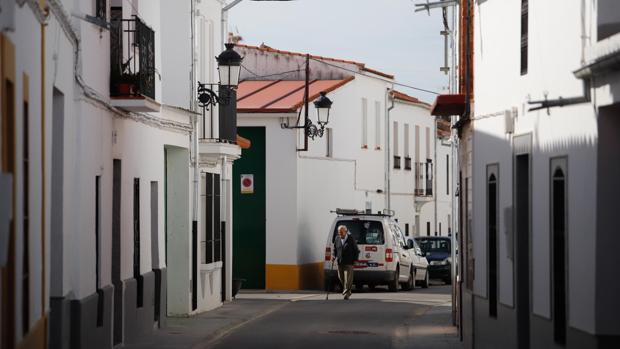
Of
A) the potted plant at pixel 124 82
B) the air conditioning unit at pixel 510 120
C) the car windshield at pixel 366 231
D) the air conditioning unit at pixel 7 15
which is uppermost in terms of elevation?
the potted plant at pixel 124 82

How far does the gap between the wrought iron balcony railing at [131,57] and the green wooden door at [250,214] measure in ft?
56.3

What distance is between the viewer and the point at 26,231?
12.0 m

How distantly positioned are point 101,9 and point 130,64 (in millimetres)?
2215

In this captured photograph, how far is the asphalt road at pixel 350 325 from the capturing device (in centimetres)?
2236

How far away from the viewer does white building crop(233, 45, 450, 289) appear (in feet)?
127

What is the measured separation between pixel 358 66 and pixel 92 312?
29157mm

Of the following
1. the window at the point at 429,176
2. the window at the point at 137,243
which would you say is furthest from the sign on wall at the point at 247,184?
the window at the point at 429,176

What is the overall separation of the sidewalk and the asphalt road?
0.15 m

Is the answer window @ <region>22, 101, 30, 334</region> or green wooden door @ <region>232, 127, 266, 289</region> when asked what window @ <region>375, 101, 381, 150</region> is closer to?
green wooden door @ <region>232, 127, 266, 289</region>

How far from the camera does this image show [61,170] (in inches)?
615

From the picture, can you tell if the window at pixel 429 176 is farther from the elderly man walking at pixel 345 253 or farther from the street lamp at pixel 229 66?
the street lamp at pixel 229 66

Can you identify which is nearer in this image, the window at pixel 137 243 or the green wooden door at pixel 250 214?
the window at pixel 137 243

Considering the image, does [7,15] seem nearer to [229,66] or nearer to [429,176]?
[229,66]

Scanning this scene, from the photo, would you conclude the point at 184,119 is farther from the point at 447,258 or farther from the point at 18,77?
the point at 447,258
